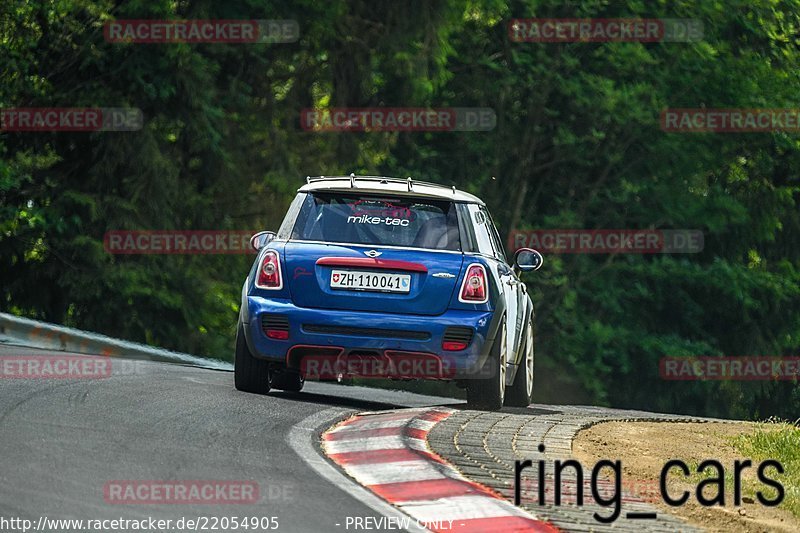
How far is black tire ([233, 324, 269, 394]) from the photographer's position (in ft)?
40.4

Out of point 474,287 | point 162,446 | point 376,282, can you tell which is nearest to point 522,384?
point 474,287

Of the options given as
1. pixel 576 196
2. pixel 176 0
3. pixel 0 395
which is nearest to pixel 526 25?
pixel 576 196

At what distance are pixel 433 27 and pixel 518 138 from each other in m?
6.59

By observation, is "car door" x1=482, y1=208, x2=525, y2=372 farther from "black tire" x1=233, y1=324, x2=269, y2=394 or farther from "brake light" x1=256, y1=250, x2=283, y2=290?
"black tire" x1=233, y1=324, x2=269, y2=394

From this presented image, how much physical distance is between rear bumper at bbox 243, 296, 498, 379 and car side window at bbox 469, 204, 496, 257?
2.24ft

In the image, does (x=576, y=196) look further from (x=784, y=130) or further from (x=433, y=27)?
(x=433, y=27)

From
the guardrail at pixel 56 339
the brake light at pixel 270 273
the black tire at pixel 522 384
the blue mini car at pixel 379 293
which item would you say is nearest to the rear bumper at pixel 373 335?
the blue mini car at pixel 379 293

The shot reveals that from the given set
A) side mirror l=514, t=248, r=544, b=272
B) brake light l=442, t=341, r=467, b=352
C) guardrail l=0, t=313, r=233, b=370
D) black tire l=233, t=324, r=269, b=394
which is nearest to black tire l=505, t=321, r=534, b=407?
side mirror l=514, t=248, r=544, b=272

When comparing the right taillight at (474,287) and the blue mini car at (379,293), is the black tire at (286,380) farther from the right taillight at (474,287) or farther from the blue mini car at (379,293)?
the right taillight at (474,287)

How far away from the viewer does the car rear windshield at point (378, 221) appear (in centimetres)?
1205

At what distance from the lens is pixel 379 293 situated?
11750mm

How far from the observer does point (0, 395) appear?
11.0 metres

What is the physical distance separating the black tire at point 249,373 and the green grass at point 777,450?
11.5 ft

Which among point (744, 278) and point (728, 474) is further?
point (744, 278)
